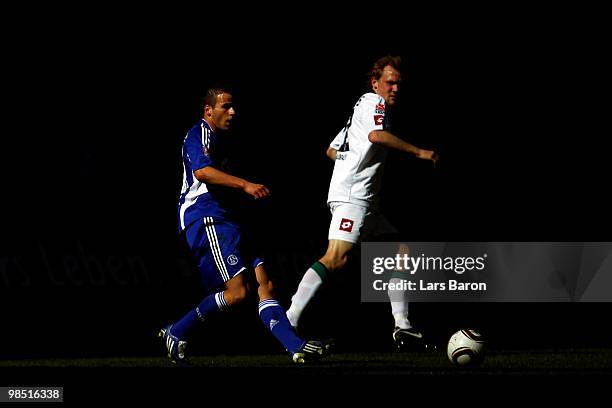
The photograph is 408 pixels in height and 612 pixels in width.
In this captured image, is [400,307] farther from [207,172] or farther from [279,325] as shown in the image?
[207,172]

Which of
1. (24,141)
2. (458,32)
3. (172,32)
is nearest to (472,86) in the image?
(458,32)

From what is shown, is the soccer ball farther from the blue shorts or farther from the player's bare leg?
the blue shorts

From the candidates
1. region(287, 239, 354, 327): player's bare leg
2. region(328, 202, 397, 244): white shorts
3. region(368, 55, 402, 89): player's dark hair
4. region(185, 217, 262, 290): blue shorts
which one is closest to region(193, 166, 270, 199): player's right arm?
region(185, 217, 262, 290): blue shorts

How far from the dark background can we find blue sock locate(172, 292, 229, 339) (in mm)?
3181

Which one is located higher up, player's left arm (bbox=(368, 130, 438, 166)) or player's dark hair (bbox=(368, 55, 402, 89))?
player's dark hair (bbox=(368, 55, 402, 89))

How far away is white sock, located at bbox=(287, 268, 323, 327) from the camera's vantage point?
6.52 meters

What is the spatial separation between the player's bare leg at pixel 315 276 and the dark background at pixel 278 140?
108 inches

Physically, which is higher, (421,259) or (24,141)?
(24,141)

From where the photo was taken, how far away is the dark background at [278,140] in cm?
975

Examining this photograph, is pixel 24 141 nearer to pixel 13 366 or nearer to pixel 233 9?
pixel 233 9

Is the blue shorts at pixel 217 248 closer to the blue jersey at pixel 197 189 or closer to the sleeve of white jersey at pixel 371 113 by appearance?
the blue jersey at pixel 197 189

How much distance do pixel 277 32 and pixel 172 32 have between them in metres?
0.86

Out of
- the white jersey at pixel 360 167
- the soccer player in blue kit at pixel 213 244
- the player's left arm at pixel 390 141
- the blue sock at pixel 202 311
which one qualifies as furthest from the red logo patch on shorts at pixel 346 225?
the blue sock at pixel 202 311

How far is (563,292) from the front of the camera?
9789mm
